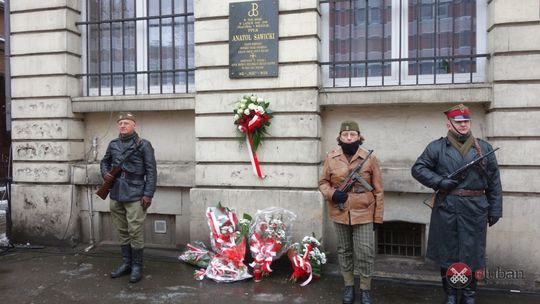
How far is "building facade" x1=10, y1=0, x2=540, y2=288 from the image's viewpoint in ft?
18.1

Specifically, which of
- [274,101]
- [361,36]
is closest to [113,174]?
[274,101]

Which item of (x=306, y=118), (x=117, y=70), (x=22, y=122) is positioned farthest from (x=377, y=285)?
(x=22, y=122)

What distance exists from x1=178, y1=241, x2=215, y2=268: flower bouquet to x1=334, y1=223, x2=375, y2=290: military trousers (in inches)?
78.2

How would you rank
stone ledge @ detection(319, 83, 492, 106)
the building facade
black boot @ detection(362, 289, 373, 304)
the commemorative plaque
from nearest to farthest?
1. black boot @ detection(362, 289, 373, 304)
2. the building facade
3. stone ledge @ detection(319, 83, 492, 106)
4. the commemorative plaque

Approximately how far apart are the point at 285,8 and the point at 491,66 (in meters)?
2.69

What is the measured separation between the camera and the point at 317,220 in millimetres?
6082

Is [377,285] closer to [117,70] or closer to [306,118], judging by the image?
[306,118]

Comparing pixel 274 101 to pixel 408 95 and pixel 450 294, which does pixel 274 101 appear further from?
pixel 450 294

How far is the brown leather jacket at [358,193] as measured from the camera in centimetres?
468

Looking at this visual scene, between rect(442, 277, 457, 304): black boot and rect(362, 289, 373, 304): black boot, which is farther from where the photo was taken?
rect(362, 289, 373, 304): black boot

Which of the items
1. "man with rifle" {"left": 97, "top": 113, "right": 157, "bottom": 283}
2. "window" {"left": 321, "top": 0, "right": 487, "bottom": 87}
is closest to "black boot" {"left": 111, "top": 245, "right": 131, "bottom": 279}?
"man with rifle" {"left": 97, "top": 113, "right": 157, "bottom": 283}

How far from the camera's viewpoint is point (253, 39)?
20.8 feet

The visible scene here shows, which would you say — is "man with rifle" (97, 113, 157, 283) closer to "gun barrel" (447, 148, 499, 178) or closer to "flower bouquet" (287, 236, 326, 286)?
"flower bouquet" (287, 236, 326, 286)

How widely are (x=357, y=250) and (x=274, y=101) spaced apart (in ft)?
7.89
